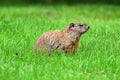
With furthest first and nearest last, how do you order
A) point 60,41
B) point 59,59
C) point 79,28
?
point 79,28, point 60,41, point 59,59

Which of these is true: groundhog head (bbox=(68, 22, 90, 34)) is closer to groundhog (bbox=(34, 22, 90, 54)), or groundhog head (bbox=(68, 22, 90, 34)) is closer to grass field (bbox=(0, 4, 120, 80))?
groundhog (bbox=(34, 22, 90, 54))

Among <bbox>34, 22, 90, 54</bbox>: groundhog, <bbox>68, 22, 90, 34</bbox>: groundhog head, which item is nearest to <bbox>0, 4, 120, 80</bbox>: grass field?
<bbox>34, 22, 90, 54</bbox>: groundhog

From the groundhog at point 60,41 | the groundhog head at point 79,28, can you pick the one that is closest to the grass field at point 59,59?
the groundhog at point 60,41

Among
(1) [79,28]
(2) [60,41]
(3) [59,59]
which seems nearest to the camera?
(3) [59,59]

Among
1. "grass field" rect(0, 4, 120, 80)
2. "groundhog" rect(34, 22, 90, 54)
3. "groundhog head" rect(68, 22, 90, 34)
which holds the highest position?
"groundhog head" rect(68, 22, 90, 34)

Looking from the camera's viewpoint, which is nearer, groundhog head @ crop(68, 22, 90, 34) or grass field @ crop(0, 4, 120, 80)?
grass field @ crop(0, 4, 120, 80)

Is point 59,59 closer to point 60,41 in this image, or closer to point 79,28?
point 60,41

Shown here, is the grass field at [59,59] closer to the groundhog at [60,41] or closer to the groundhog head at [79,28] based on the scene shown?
the groundhog at [60,41]

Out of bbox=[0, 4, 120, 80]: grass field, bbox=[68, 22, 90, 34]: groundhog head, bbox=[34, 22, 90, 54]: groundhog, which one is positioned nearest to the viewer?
bbox=[0, 4, 120, 80]: grass field

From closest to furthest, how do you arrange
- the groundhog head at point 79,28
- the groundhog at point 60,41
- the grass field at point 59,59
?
the grass field at point 59,59
the groundhog at point 60,41
the groundhog head at point 79,28

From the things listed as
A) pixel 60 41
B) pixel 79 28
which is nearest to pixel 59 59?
pixel 60 41

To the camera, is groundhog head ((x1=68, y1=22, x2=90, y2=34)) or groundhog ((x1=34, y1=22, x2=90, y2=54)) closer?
groundhog ((x1=34, y1=22, x2=90, y2=54))

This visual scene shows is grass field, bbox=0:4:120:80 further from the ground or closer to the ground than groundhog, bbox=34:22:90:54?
closer to the ground

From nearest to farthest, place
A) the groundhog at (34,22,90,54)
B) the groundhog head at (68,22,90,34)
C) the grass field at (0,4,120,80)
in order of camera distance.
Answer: the grass field at (0,4,120,80), the groundhog at (34,22,90,54), the groundhog head at (68,22,90,34)
